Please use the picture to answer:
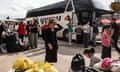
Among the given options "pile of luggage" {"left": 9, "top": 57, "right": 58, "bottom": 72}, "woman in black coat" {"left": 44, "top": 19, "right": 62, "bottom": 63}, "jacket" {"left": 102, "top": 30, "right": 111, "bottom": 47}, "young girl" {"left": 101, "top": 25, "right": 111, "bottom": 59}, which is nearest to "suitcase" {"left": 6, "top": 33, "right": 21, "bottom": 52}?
"young girl" {"left": 101, "top": 25, "right": 111, "bottom": 59}

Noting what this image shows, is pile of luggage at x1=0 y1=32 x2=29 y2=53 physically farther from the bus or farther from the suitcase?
the bus

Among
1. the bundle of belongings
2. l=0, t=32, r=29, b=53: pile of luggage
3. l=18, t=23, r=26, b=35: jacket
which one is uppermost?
the bundle of belongings

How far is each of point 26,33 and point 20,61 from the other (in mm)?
13218

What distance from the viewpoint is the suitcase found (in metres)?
16.3

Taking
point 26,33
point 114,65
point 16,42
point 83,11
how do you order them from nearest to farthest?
point 114,65 < point 16,42 < point 26,33 < point 83,11

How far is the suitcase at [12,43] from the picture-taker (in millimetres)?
16281

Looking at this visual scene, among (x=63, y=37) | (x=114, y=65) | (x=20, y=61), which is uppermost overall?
(x=20, y=61)

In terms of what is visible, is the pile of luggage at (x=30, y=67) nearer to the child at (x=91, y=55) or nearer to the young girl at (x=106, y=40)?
the child at (x=91, y=55)

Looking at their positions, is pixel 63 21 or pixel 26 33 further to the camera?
pixel 63 21

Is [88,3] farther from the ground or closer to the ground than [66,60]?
farther from the ground

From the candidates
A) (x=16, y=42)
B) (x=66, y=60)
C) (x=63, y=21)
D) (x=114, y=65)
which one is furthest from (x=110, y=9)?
(x=114, y=65)

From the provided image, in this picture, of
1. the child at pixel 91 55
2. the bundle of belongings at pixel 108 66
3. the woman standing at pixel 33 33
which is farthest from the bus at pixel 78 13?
the bundle of belongings at pixel 108 66

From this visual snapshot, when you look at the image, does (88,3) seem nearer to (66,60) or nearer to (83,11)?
(83,11)

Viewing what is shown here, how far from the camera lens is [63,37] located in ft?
77.8
